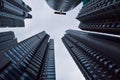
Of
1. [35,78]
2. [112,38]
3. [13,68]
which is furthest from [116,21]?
[13,68]

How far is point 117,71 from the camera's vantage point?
5409 centimetres

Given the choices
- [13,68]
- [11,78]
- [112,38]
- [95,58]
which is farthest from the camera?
[112,38]

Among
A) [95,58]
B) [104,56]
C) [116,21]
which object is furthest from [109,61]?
[116,21]

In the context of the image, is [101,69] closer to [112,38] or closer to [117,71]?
[117,71]

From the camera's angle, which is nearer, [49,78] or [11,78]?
[11,78]

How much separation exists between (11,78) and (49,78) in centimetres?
3319

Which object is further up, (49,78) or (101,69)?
(101,69)

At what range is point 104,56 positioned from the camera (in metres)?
72.5

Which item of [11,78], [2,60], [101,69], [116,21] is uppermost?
[116,21]

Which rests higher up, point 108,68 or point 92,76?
point 108,68

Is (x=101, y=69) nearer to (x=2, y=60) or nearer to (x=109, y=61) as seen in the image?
(x=109, y=61)

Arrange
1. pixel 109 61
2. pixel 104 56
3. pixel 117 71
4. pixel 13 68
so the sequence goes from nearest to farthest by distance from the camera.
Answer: pixel 13 68
pixel 117 71
pixel 109 61
pixel 104 56

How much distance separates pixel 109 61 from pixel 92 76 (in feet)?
25.3

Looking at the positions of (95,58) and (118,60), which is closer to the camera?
(118,60)
